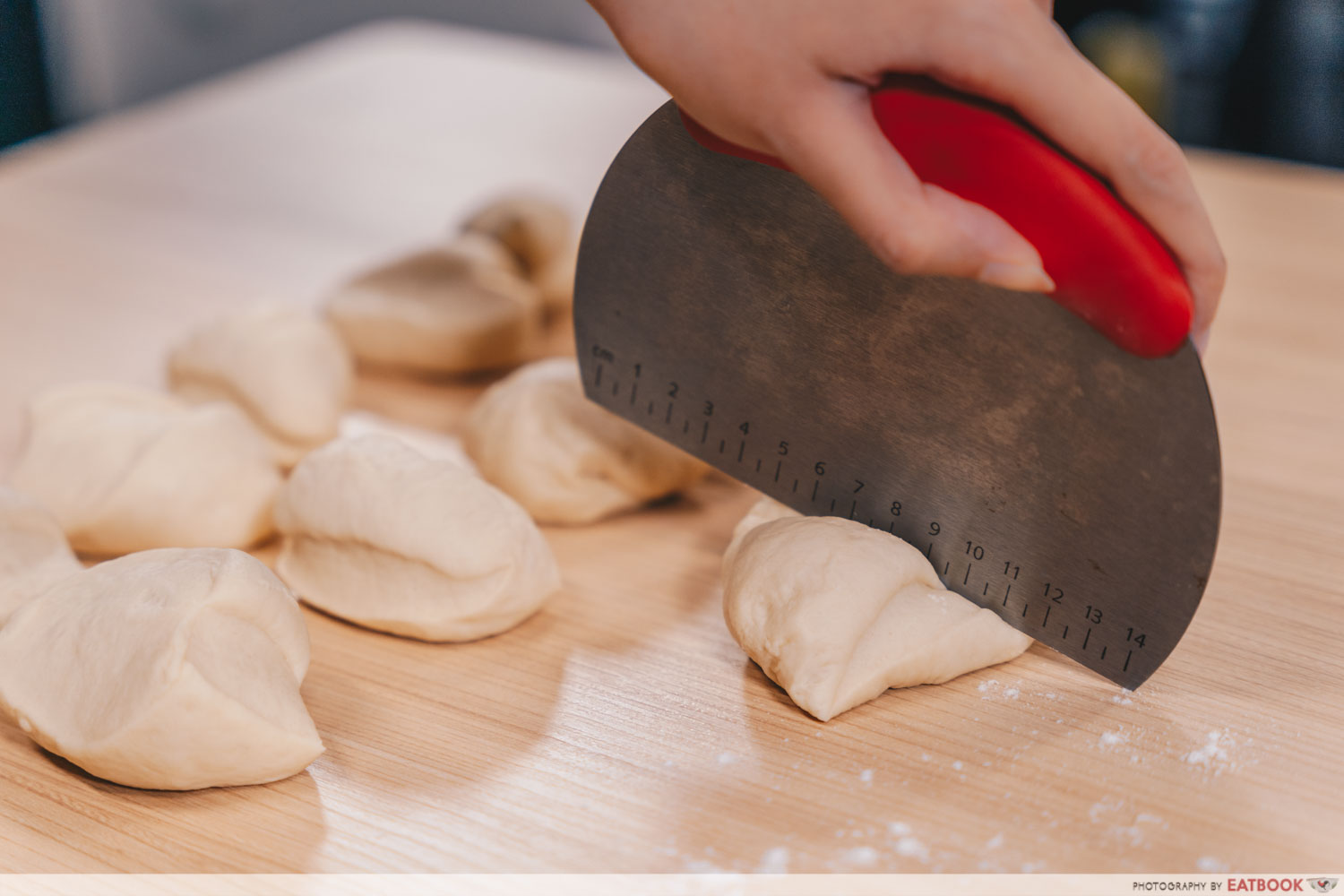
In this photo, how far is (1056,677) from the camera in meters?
0.88

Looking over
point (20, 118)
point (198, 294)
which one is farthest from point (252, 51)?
point (198, 294)

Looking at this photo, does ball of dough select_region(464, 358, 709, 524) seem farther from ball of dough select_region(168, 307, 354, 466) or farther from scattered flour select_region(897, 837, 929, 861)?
scattered flour select_region(897, 837, 929, 861)

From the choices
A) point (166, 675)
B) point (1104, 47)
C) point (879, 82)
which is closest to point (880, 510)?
point (879, 82)

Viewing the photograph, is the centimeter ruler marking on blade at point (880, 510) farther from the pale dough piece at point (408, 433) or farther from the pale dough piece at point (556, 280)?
the pale dough piece at point (556, 280)

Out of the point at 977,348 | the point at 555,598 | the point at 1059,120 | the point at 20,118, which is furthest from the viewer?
the point at 20,118

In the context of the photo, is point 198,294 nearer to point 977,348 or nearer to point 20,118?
point 977,348

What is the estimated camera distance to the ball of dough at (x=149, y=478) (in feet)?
3.28

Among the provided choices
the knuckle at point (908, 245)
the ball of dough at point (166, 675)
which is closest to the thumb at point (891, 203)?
the knuckle at point (908, 245)

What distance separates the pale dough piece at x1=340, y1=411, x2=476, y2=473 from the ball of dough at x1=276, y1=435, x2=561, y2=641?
23 cm

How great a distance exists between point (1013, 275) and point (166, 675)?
0.58m

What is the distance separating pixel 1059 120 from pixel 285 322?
815 millimetres

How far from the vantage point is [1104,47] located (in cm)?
304

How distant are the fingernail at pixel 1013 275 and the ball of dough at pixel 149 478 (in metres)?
0.68

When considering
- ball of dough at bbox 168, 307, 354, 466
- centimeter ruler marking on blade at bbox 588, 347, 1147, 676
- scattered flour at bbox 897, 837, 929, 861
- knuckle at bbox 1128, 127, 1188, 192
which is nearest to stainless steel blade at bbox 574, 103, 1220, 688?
centimeter ruler marking on blade at bbox 588, 347, 1147, 676
